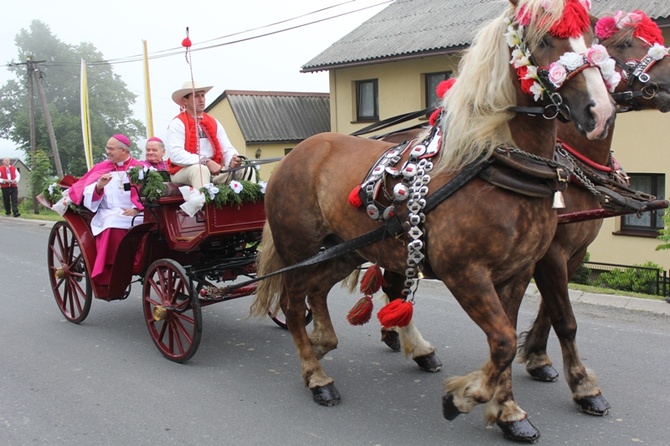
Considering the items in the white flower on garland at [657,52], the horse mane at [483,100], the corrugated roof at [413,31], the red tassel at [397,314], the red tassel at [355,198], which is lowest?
the red tassel at [397,314]

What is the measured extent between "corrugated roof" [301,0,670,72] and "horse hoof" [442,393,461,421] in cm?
1057

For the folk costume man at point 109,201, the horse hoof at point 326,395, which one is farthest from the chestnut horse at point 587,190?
the folk costume man at point 109,201

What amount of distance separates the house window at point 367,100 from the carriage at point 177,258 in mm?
11736

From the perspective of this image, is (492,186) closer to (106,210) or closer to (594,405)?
(594,405)

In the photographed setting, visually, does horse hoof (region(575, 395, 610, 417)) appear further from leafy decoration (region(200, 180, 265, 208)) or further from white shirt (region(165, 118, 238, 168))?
white shirt (region(165, 118, 238, 168))

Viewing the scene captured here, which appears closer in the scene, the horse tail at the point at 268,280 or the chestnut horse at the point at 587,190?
the chestnut horse at the point at 587,190

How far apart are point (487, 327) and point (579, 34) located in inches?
58.1

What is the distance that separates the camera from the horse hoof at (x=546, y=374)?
4.56m

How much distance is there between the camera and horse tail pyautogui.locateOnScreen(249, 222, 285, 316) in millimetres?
4980

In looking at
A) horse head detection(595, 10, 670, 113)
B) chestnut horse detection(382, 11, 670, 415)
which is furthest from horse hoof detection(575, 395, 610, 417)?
horse head detection(595, 10, 670, 113)

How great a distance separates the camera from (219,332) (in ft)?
19.6

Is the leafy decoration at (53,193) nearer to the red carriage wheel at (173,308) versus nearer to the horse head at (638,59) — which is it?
the red carriage wheel at (173,308)

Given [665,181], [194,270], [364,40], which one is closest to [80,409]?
[194,270]

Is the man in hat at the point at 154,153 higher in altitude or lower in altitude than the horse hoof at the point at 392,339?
higher
